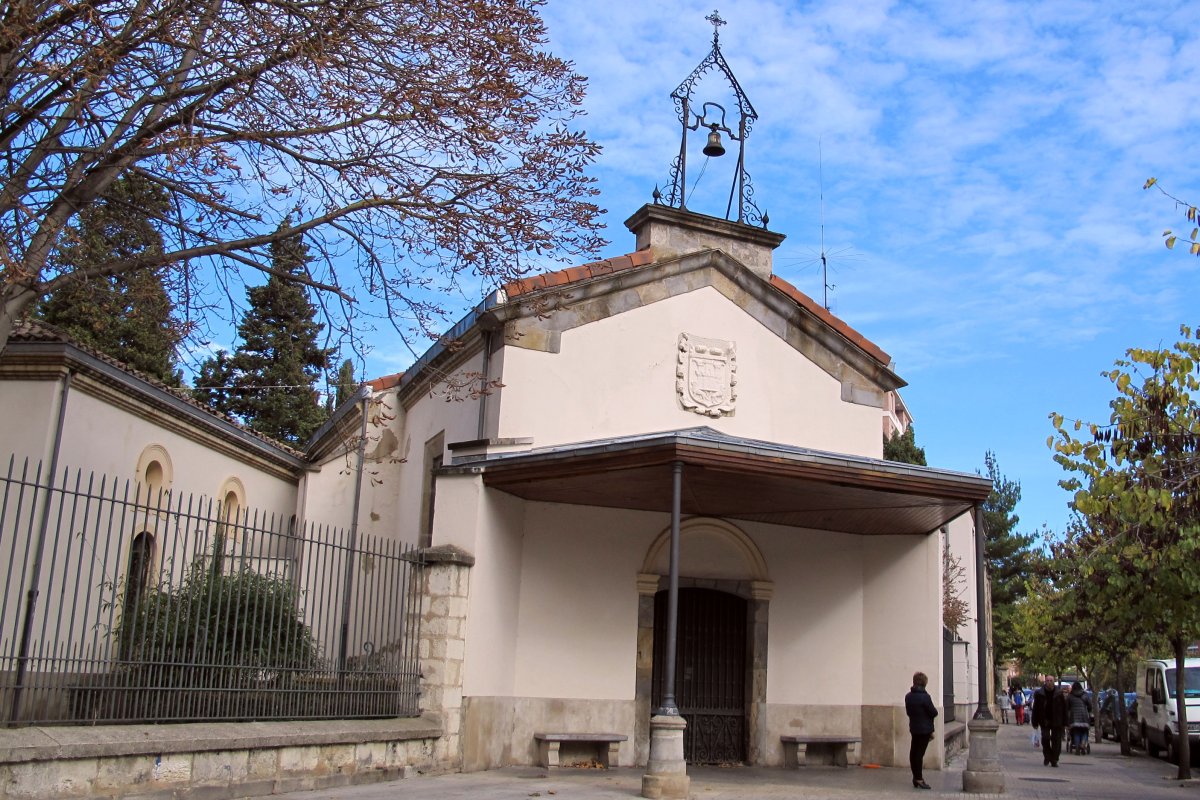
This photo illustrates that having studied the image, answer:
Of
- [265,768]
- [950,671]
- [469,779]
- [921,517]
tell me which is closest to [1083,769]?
[950,671]

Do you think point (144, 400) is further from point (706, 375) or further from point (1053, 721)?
point (1053, 721)

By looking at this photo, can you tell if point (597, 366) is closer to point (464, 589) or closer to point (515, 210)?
point (464, 589)

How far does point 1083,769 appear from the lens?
60.2ft

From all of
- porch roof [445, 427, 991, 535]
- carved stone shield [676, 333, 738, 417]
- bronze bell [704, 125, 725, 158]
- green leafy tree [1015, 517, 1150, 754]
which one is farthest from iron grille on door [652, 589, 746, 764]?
bronze bell [704, 125, 725, 158]

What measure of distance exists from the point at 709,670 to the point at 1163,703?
13.1m

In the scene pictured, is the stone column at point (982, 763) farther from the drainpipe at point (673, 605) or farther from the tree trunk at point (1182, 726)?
the tree trunk at point (1182, 726)

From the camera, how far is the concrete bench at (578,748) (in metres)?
12.6

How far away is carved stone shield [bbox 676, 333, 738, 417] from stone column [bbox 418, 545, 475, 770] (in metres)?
3.76

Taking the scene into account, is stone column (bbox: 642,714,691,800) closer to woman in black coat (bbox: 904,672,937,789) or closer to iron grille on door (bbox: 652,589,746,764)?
woman in black coat (bbox: 904,672,937,789)

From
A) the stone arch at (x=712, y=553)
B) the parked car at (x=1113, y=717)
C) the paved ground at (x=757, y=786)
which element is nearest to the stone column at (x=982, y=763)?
the paved ground at (x=757, y=786)

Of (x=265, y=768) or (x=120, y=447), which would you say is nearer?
(x=265, y=768)

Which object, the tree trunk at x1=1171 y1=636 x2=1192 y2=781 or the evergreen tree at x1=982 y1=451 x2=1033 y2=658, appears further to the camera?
the evergreen tree at x1=982 y1=451 x2=1033 y2=658

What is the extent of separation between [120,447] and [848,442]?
10082 millimetres

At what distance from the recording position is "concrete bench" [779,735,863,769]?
13.9m
